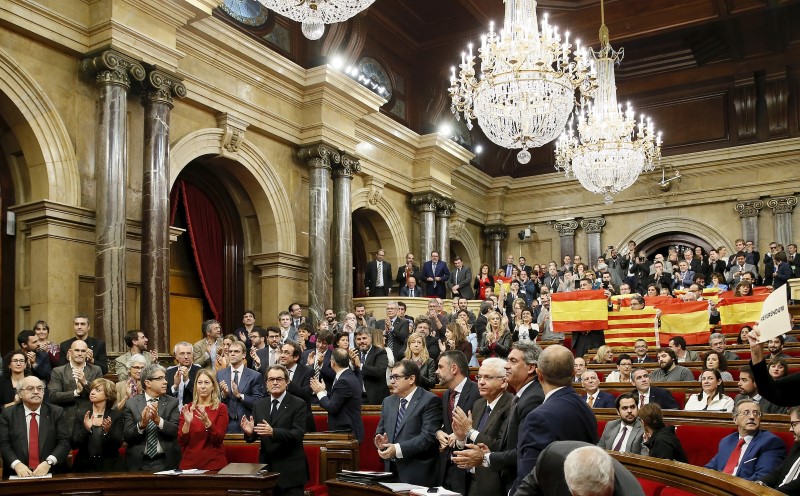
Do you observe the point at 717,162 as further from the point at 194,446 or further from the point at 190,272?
the point at 194,446

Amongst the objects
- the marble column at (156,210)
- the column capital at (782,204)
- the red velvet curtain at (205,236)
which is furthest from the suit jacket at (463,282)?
the column capital at (782,204)

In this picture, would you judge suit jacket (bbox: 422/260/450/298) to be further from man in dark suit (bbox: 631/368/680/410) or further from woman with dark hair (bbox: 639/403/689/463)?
woman with dark hair (bbox: 639/403/689/463)

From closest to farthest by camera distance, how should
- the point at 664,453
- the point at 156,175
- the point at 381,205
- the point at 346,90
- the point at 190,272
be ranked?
the point at 664,453 < the point at 156,175 < the point at 190,272 < the point at 346,90 < the point at 381,205

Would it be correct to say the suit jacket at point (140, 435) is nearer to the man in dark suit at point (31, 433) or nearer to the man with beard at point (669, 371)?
the man in dark suit at point (31, 433)

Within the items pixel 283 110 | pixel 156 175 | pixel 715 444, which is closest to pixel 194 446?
pixel 715 444

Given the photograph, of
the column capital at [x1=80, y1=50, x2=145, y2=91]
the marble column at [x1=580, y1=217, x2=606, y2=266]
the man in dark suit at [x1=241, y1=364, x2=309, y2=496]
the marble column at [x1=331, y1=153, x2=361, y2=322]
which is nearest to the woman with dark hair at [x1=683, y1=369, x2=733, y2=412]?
the man in dark suit at [x1=241, y1=364, x2=309, y2=496]

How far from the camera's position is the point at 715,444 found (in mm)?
4941

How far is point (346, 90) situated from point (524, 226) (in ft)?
27.0

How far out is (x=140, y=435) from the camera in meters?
4.97

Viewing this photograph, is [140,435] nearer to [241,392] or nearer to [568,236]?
[241,392]

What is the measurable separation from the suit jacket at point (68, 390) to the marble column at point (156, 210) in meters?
2.60

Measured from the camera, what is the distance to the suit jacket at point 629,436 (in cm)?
495

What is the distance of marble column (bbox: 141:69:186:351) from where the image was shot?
9078 mm

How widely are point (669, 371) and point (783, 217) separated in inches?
439
